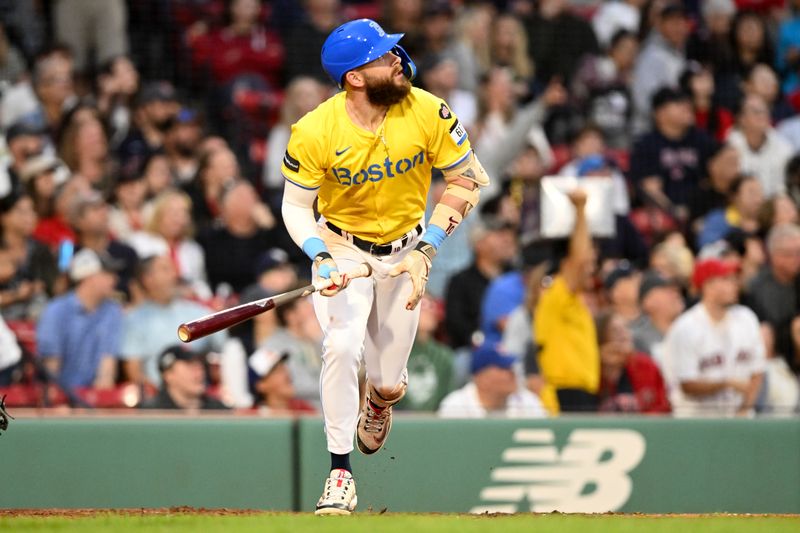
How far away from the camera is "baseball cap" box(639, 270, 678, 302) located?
991cm

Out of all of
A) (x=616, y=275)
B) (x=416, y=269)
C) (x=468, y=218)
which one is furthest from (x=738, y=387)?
(x=416, y=269)

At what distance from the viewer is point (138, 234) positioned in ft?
32.9

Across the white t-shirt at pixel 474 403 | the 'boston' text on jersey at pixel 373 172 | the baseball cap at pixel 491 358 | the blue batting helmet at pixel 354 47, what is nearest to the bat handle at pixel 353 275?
the 'boston' text on jersey at pixel 373 172

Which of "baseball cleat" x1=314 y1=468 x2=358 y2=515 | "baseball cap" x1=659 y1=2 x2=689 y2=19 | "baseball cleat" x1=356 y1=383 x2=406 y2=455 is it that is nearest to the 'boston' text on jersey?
"baseball cleat" x1=356 y1=383 x2=406 y2=455

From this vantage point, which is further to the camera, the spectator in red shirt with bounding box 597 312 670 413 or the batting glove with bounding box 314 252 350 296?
the spectator in red shirt with bounding box 597 312 670 413

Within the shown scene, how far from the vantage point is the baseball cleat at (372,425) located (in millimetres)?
6734

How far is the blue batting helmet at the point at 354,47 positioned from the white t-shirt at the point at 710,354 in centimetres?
412

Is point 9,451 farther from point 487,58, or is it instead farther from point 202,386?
point 487,58

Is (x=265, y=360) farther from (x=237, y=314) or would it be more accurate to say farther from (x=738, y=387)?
(x=738, y=387)

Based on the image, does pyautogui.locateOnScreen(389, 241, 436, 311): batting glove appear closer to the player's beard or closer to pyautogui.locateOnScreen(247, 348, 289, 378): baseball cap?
the player's beard

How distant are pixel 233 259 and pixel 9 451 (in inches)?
110

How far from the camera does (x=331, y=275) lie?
5871mm

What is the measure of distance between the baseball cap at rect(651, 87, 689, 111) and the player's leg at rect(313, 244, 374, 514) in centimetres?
647

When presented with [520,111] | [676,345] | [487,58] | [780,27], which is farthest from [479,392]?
[780,27]
